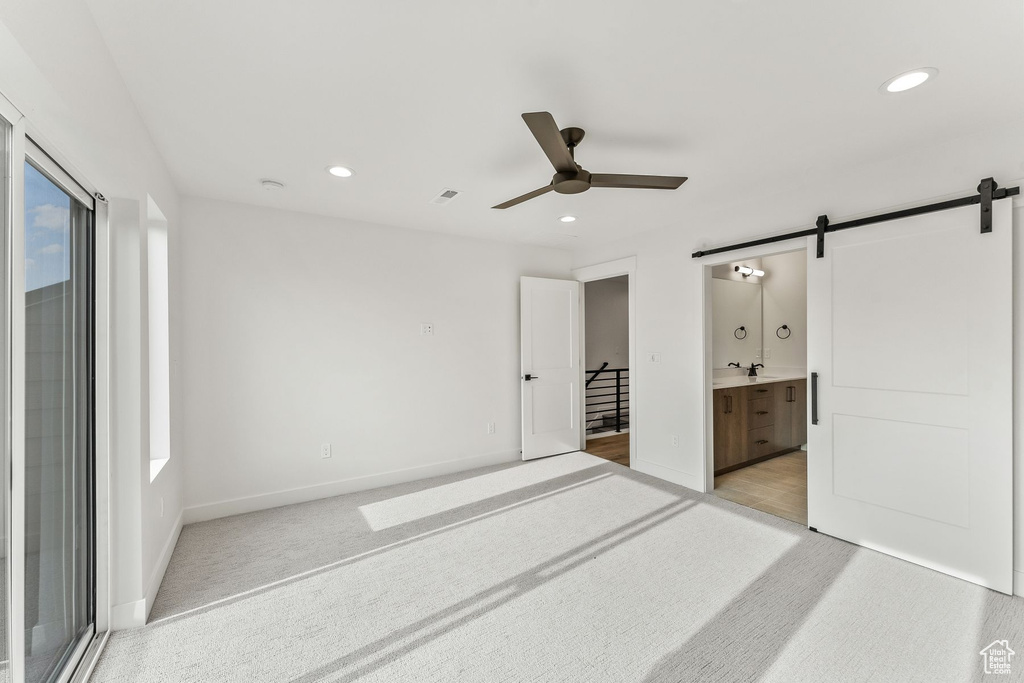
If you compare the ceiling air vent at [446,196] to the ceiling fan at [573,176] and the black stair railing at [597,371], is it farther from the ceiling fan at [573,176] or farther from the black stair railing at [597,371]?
the black stair railing at [597,371]

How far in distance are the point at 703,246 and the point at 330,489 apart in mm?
3857

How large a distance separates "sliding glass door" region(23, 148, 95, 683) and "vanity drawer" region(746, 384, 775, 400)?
497 centimetres

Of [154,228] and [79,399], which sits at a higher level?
[154,228]

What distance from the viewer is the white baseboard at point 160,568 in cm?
215

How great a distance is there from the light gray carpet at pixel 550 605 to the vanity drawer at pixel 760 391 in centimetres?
154

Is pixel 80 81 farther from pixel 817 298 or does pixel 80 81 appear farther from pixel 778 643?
pixel 817 298

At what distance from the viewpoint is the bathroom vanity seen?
13.9ft

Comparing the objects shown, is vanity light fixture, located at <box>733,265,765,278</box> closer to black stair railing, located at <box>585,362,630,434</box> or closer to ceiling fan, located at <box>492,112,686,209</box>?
black stair railing, located at <box>585,362,630,434</box>

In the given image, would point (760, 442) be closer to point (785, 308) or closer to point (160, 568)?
point (785, 308)

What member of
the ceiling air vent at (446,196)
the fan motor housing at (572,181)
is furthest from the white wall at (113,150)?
the fan motor housing at (572,181)

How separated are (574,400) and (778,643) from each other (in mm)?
3415

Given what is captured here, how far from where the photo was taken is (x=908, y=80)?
189 centimetres

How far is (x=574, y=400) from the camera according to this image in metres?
5.23

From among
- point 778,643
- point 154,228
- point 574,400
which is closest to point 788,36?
point 778,643
